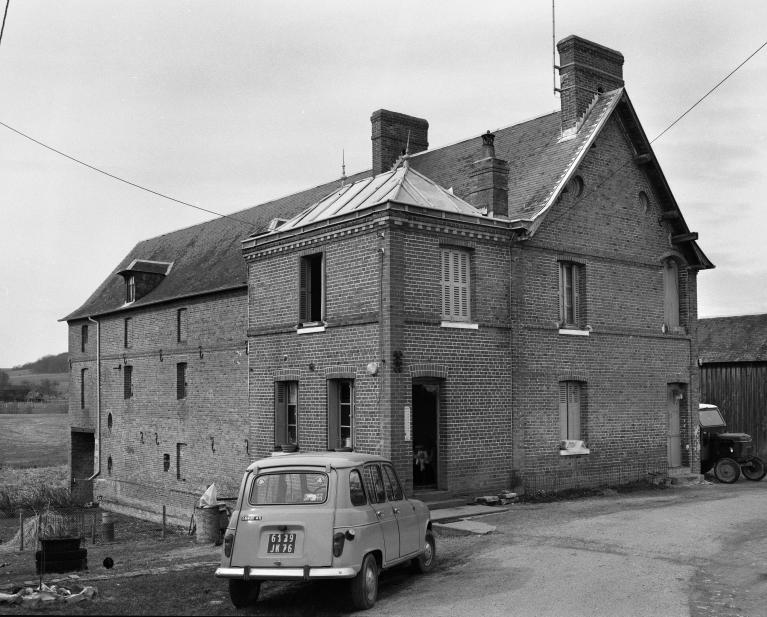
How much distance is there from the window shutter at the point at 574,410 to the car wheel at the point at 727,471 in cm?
578

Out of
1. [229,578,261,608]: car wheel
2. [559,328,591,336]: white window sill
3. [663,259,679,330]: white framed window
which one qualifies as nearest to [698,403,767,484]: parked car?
[663,259,679,330]: white framed window

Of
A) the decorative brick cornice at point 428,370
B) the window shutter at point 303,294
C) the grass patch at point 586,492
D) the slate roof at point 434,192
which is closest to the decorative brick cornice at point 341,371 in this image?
the decorative brick cornice at point 428,370

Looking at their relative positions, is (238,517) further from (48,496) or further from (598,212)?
(48,496)

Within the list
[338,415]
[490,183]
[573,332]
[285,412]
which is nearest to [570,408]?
[573,332]

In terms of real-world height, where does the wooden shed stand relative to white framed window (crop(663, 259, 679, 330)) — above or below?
below

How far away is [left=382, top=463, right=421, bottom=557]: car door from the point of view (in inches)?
445

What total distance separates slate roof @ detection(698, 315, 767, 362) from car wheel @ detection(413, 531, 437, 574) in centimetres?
2349

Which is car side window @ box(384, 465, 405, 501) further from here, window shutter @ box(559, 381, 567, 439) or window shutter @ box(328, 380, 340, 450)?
window shutter @ box(559, 381, 567, 439)

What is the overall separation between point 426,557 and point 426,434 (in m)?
7.63

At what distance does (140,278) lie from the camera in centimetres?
3491

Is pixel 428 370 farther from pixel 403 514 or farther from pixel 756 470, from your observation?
pixel 756 470

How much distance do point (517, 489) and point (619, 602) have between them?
1006 cm

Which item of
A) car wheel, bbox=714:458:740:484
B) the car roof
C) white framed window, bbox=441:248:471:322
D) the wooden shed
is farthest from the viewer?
the wooden shed

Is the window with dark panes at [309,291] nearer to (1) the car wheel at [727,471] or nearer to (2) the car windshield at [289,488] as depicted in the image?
(2) the car windshield at [289,488]
